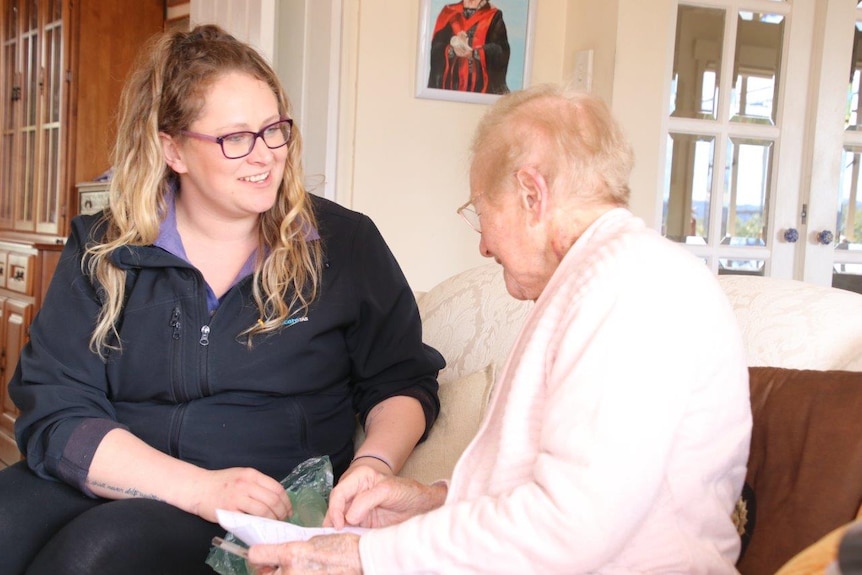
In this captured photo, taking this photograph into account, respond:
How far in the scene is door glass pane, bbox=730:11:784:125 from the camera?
3404mm

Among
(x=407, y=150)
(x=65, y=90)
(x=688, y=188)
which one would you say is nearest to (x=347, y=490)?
(x=407, y=150)

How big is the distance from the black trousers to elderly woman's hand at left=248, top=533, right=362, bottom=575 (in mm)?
245

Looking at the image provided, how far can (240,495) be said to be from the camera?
1321 mm

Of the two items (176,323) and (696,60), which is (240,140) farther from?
(696,60)

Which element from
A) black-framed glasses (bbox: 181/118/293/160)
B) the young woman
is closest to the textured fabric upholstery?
the young woman

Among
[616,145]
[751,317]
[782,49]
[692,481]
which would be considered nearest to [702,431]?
[692,481]

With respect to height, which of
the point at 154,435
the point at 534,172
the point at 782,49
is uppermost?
the point at 782,49

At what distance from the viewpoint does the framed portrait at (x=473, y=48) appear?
3.27 metres

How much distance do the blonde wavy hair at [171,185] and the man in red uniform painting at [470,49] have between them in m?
1.76

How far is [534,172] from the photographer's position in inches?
42.6

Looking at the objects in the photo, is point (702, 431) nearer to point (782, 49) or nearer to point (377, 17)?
point (377, 17)

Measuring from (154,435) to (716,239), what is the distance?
256 cm

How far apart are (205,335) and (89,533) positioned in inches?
16.2

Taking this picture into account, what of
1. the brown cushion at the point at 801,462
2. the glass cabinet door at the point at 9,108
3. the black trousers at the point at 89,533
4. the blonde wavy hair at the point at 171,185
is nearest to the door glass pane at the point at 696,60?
the blonde wavy hair at the point at 171,185
